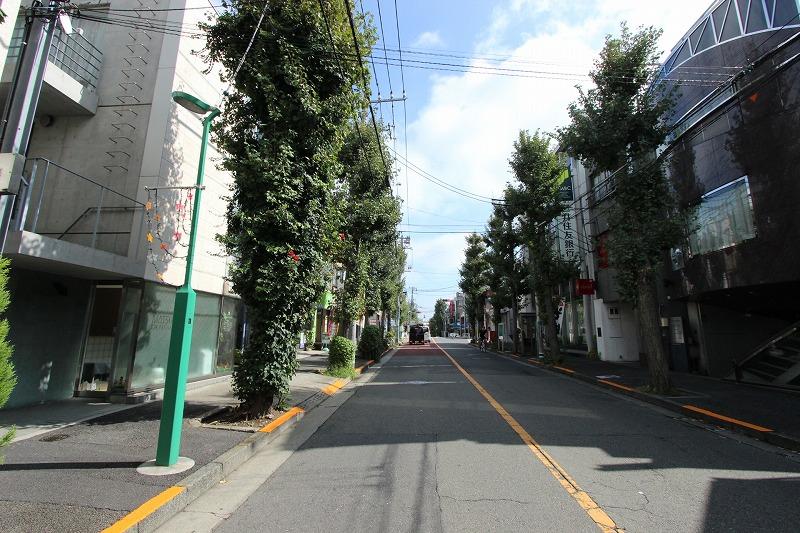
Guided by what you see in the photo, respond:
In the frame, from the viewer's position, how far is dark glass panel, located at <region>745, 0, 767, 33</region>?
475 inches

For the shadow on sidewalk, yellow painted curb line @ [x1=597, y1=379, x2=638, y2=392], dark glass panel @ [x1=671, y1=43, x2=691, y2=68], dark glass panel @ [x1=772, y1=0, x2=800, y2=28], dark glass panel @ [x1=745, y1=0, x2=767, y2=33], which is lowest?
the shadow on sidewalk

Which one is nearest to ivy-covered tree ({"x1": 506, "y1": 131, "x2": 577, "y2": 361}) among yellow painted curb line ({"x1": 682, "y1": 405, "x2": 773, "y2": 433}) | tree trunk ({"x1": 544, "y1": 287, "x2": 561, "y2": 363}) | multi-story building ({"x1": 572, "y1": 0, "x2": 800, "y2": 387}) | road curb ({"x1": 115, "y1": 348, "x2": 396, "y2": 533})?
tree trunk ({"x1": 544, "y1": 287, "x2": 561, "y2": 363})

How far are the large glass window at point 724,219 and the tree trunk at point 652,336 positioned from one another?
2768mm

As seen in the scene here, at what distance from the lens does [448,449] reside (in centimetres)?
627

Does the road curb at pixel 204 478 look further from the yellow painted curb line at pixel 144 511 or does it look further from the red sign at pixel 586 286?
the red sign at pixel 586 286

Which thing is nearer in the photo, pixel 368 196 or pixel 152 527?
pixel 152 527

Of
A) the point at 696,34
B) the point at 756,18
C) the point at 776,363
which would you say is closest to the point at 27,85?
the point at 756,18

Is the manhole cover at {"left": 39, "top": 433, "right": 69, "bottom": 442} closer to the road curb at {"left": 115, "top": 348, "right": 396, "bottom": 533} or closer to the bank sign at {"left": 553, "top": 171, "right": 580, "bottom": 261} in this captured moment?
the road curb at {"left": 115, "top": 348, "right": 396, "bottom": 533}

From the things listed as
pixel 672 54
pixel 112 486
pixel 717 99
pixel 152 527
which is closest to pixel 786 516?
pixel 152 527

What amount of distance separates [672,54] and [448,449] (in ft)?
55.5

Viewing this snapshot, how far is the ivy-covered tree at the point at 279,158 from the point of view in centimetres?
755

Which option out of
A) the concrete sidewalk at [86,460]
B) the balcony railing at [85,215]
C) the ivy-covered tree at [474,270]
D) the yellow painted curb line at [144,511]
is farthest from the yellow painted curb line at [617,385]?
the ivy-covered tree at [474,270]

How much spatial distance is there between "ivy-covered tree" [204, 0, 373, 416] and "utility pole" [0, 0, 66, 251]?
2628 mm

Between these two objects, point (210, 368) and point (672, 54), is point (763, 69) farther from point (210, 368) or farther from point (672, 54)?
point (210, 368)
